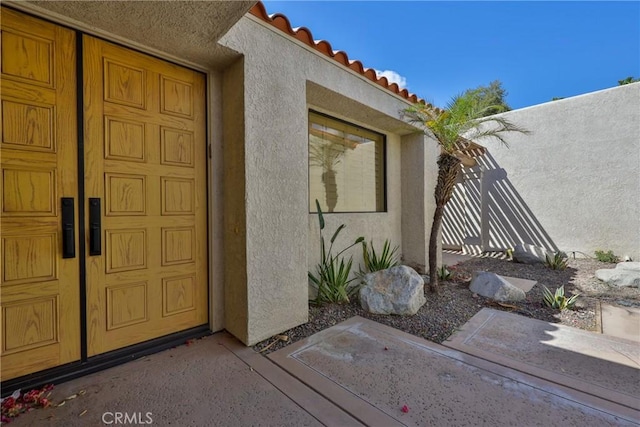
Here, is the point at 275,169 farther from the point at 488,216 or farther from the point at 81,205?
the point at 488,216

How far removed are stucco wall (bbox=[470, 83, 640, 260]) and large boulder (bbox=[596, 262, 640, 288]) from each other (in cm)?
276

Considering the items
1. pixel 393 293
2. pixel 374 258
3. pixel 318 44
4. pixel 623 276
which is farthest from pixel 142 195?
pixel 623 276

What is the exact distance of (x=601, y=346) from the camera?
3.05m

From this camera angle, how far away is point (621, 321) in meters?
3.78

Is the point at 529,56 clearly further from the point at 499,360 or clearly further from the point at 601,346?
the point at 499,360

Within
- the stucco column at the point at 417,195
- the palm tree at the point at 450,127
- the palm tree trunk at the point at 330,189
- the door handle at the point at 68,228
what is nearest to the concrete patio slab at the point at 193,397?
the door handle at the point at 68,228

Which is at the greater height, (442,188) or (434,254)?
(442,188)

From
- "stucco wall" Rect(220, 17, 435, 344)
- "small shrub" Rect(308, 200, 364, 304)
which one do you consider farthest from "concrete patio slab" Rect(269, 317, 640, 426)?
"small shrub" Rect(308, 200, 364, 304)

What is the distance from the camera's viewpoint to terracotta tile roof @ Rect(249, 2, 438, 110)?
3.16m

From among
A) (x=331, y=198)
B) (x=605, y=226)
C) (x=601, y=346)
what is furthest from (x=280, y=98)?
(x=605, y=226)

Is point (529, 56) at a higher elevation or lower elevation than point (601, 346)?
higher

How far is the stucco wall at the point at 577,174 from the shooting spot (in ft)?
24.9

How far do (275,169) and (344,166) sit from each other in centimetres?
230

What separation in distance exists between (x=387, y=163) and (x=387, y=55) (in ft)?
11.1
